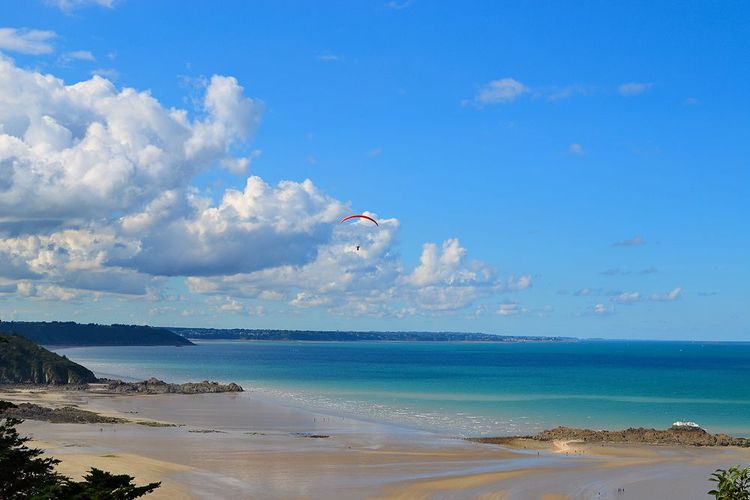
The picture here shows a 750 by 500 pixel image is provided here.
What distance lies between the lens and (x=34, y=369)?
104812 mm

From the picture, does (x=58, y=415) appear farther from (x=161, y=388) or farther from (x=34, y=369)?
(x=34, y=369)

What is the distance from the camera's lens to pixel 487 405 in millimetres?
83062

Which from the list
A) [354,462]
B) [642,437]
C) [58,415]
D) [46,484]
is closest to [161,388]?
[58,415]

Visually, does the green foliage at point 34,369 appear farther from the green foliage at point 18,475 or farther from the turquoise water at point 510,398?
the green foliage at point 18,475

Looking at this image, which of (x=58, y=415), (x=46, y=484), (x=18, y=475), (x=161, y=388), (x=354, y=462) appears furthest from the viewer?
(x=161, y=388)

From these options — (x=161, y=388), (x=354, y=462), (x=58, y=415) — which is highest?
(x=354, y=462)

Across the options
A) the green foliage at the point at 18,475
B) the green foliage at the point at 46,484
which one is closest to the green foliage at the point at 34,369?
the green foliage at the point at 46,484

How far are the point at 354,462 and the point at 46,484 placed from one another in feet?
92.4

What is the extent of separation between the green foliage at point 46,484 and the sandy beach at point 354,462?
1584 centimetres

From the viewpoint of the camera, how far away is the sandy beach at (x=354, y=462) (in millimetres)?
39312

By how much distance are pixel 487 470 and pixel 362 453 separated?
8.76m

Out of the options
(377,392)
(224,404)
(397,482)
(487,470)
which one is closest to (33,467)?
(397,482)

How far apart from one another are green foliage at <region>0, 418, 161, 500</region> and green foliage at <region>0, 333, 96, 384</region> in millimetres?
87638

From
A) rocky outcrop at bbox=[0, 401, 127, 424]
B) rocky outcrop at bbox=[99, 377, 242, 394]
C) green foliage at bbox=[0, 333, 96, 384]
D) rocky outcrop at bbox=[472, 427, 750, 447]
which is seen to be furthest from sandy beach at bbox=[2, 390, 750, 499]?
green foliage at bbox=[0, 333, 96, 384]
